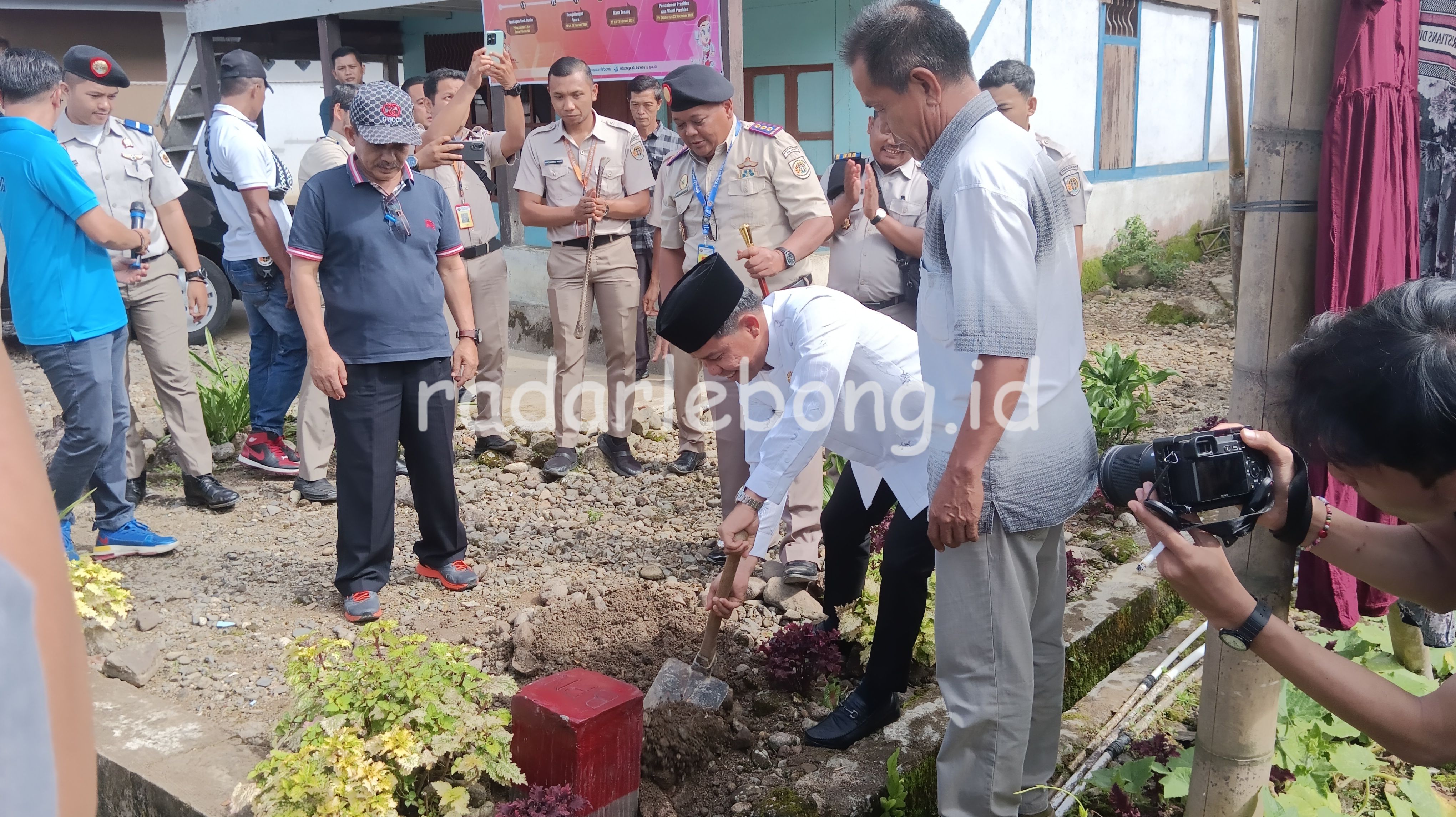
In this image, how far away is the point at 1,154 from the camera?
402 cm

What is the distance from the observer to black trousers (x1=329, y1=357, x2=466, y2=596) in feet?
12.5

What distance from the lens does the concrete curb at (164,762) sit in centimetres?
268

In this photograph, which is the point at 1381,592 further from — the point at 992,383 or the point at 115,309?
the point at 115,309

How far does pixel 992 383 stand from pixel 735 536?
0.84m

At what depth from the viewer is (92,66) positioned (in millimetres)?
4543

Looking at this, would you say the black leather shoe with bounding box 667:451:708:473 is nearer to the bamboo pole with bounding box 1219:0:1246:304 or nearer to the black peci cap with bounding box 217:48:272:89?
the black peci cap with bounding box 217:48:272:89

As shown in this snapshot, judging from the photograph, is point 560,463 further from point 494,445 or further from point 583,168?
point 583,168

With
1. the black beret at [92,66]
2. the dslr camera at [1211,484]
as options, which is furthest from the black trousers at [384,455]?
the dslr camera at [1211,484]

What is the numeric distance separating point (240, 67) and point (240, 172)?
0.61 meters

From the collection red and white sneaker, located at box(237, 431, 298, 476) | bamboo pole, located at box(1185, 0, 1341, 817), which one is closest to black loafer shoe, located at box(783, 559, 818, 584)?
bamboo pole, located at box(1185, 0, 1341, 817)

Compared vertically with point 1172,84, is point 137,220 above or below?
below

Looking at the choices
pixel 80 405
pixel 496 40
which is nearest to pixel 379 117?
pixel 80 405

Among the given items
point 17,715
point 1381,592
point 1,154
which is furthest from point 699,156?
point 17,715

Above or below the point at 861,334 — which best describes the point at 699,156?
above
